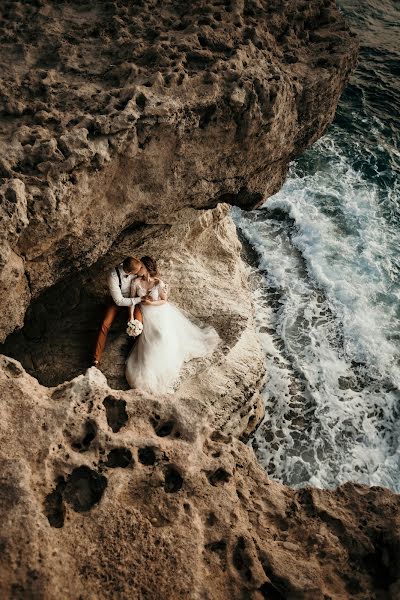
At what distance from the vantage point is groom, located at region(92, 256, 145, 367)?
20.3ft

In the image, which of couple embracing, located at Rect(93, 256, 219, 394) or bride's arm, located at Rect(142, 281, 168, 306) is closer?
couple embracing, located at Rect(93, 256, 219, 394)

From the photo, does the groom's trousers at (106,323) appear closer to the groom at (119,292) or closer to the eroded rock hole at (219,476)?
the groom at (119,292)

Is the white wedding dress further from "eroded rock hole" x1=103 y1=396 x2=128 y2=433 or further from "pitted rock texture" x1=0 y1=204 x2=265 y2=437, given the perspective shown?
"eroded rock hole" x1=103 y1=396 x2=128 y2=433

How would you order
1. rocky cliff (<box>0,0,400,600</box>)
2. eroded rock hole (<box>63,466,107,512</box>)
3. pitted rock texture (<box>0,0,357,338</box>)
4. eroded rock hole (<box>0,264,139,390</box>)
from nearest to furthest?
rocky cliff (<box>0,0,400,600</box>) → eroded rock hole (<box>63,466,107,512</box>) → pitted rock texture (<box>0,0,357,338</box>) → eroded rock hole (<box>0,264,139,390</box>)

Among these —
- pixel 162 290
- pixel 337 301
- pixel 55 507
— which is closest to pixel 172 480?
pixel 55 507

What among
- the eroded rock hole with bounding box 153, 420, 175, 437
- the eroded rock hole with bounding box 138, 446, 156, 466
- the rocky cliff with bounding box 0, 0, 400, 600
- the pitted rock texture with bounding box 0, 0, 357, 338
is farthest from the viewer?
the pitted rock texture with bounding box 0, 0, 357, 338

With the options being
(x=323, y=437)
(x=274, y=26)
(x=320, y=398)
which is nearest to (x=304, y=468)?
(x=323, y=437)

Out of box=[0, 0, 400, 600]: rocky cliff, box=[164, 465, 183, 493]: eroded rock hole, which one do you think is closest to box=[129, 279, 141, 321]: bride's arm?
box=[0, 0, 400, 600]: rocky cliff

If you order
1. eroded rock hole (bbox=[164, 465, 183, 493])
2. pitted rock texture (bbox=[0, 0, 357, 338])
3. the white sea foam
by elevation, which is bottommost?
the white sea foam

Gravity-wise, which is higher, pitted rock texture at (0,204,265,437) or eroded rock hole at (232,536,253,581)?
eroded rock hole at (232,536,253,581)

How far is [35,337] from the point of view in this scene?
6.18m

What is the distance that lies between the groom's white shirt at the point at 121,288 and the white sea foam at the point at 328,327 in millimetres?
2566

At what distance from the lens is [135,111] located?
199 inches

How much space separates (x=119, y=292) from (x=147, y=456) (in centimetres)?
274
